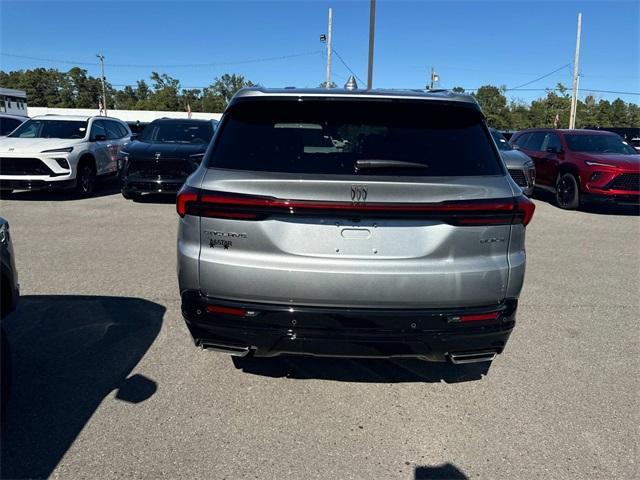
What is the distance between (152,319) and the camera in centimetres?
441

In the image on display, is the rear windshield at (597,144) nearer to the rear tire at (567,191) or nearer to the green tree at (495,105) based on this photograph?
the rear tire at (567,191)

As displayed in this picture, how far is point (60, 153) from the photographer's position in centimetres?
1059

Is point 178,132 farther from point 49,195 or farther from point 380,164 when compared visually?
point 380,164

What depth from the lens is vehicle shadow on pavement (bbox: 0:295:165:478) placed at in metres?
2.68

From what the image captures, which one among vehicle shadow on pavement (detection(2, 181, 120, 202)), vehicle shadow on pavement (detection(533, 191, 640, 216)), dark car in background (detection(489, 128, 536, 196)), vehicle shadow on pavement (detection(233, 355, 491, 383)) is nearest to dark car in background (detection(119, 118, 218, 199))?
vehicle shadow on pavement (detection(2, 181, 120, 202))

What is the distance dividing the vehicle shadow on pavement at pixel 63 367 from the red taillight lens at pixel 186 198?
4.25 feet

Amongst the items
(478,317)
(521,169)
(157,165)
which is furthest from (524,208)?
(521,169)

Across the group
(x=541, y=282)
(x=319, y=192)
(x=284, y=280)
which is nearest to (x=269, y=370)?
(x=284, y=280)

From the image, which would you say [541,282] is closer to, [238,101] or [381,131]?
[381,131]

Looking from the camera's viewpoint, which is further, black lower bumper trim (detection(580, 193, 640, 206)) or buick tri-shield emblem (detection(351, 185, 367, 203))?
black lower bumper trim (detection(580, 193, 640, 206))

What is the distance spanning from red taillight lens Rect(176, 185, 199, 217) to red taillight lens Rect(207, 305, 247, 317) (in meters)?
0.53

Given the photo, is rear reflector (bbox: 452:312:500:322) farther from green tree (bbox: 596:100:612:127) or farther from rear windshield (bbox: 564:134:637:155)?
green tree (bbox: 596:100:612:127)

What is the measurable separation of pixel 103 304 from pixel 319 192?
10.2 ft

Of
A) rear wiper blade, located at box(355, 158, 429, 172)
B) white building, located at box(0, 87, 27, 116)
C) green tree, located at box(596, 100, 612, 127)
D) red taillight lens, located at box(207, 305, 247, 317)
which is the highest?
green tree, located at box(596, 100, 612, 127)
